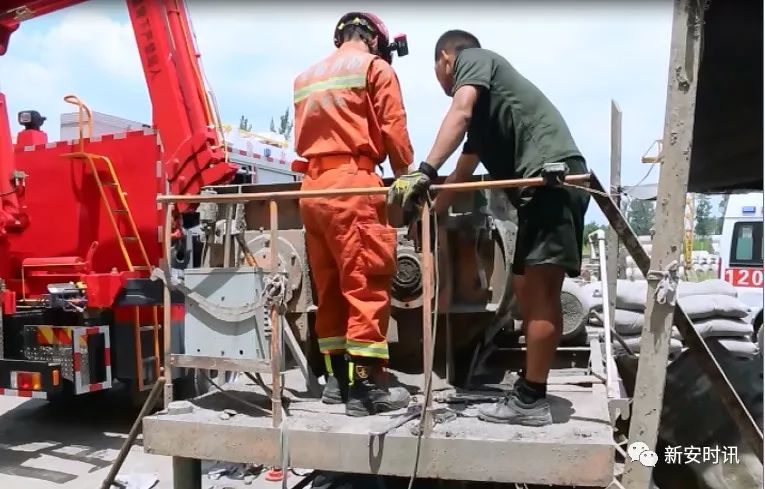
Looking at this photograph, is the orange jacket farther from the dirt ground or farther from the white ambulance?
the white ambulance

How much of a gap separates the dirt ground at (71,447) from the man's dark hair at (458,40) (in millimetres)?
2861

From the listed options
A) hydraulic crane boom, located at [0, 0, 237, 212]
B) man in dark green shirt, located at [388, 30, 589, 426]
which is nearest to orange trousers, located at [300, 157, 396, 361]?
man in dark green shirt, located at [388, 30, 589, 426]

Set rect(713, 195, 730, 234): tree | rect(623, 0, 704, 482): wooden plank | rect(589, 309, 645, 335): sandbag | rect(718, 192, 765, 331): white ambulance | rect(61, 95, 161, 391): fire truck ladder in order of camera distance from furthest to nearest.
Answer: rect(713, 195, 730, 234): tree < rect(718, 192, 765, 331): white ambulance < rect(589, 309, 645, 335): sandbag < rect(61, 95, 161, 391): fire truck ladder < rect(623, 0, 704, 482): wooden plank

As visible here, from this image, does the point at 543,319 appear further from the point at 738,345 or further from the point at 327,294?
the point at 738,345

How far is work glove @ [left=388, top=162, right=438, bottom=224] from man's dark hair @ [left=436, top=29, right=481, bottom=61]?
688 mm

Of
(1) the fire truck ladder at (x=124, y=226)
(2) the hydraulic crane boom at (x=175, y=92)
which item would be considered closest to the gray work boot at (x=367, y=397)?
(1) the fire truck ladder at (x=124, y=226)

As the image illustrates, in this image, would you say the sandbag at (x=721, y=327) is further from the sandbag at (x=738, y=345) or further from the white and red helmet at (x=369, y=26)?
the white and red helmet at (x=369, y=26)

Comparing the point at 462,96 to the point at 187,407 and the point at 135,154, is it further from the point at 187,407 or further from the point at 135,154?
the point at 135,154

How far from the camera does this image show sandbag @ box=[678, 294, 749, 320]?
659 cm

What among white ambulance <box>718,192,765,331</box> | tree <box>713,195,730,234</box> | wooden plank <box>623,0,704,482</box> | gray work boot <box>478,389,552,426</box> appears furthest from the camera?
tree <box>713,195,730,234</box>

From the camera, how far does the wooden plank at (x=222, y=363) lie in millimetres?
3069

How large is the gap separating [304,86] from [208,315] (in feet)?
3.84

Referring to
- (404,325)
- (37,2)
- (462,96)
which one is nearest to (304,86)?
(462,96)

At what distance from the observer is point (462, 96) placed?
115 inches
